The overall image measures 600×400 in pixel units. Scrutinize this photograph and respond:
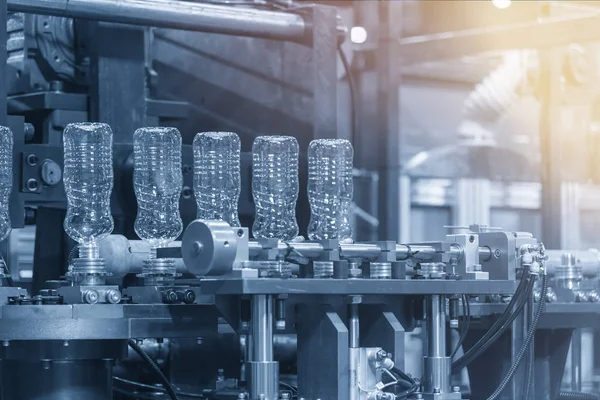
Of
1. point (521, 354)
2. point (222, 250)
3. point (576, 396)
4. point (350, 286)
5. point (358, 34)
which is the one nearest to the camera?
point (222, 250)

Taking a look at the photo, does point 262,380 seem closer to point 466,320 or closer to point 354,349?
point 354,349

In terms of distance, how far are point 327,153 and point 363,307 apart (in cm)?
66

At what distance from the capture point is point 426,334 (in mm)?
2645

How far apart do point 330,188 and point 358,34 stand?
182 cm

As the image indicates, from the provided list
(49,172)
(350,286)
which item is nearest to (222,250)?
(350,286)

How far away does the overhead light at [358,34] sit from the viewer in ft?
15.9

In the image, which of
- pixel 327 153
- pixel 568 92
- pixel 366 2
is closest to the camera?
pixel 327 153

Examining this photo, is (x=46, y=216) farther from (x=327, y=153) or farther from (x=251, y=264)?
(x=251, y=264)

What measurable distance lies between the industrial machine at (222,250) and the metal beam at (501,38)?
995 mm

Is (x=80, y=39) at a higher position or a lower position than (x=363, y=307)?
higher

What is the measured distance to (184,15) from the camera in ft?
11.0

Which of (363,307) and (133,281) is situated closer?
(363,307)

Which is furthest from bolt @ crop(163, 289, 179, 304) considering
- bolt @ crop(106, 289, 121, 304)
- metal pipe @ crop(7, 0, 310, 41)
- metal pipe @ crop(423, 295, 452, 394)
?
metal pipe @ crop(7, 0, 310, 41)

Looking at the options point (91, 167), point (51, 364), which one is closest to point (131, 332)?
point (51, 364)
